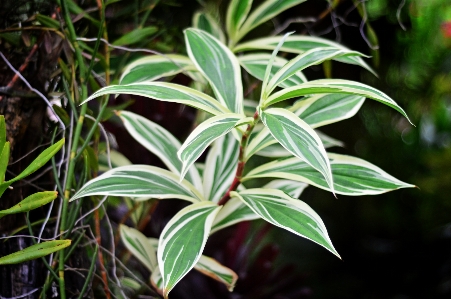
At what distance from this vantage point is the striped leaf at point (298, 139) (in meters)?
0.37

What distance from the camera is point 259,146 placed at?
507 mm

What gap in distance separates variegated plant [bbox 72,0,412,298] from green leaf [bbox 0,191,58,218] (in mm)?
49

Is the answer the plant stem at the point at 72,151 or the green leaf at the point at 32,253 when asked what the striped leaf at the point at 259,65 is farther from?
the green leaf at the point at 32,253

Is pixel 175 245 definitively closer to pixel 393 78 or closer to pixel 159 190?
pixel 159 190

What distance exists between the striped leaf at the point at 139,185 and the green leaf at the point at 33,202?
0.18ft

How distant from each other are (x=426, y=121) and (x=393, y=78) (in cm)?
25

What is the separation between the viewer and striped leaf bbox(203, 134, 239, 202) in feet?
1.92

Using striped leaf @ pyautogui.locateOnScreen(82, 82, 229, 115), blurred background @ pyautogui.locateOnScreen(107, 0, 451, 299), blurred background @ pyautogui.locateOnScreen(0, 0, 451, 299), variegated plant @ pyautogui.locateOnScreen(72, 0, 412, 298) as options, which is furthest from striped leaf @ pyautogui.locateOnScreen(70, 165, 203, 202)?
blurred background @ pyautogui.locateOnScreen(107, 0, 451, 299)

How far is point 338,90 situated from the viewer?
15.4 inches

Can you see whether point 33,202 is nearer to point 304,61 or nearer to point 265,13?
point 304,61

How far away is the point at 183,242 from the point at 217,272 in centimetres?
14

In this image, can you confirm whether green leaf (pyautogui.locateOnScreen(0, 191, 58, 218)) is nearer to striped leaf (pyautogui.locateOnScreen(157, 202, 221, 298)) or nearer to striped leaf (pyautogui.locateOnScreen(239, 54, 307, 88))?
striped leaf (pyautogui.locateOnScreen(157, 202, 221, 298))

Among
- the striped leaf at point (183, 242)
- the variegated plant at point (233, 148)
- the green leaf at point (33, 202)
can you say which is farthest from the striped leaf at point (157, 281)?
the green leaf at point (33, 202)

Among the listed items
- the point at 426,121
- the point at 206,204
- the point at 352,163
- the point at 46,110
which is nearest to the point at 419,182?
A: the point at 426,121
